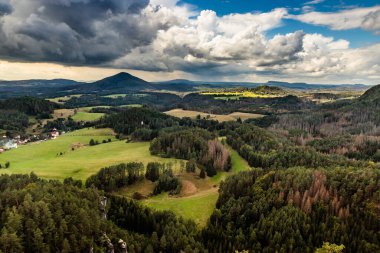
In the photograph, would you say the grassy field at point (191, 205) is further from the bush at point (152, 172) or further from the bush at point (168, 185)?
the bush at point (152, 172)

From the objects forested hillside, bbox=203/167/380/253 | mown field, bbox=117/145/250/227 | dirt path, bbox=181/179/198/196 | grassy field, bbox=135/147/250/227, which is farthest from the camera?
dirt path, bbox=181/179/198/196

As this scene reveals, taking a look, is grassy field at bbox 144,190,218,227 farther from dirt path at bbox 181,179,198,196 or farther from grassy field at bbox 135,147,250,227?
dirt path at bbox 181,179,198,196

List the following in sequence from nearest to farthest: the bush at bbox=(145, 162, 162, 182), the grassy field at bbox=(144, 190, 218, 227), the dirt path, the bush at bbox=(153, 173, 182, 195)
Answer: the grassy field at bbox=(144, 190, 218, 227) → the bush at bbox=(153, 173, 182, 195) → the dirt path → the bush at bbox=(145, 162, 162, 182)

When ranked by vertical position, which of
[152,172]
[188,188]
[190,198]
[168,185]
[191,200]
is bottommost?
[188,188]

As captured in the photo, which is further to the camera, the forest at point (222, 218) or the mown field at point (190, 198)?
the mown field at point (190, 198)

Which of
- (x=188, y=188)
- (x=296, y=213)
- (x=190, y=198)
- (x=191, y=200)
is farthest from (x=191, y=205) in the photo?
(x=296, y=213)

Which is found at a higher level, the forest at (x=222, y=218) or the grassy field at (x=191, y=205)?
the forest at (x=222, y=218)

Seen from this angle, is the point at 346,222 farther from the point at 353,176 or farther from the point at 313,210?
the point at 353,176

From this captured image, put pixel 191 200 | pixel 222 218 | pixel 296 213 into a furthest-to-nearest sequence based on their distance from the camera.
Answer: pixel 191 200 < pixel 222 218 < pixel 296 213

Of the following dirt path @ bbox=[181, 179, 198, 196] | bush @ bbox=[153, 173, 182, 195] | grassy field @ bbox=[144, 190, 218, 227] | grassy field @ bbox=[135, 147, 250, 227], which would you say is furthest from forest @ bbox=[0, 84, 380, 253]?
dirt path @ bbox=[181, 179, 198, 196]

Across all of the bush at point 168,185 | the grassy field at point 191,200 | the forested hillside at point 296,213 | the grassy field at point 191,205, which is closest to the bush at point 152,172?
the grassy field at point 191,200

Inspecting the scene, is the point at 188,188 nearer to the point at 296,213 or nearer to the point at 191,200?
the point at 191,200

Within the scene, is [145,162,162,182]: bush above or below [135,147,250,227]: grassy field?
above
